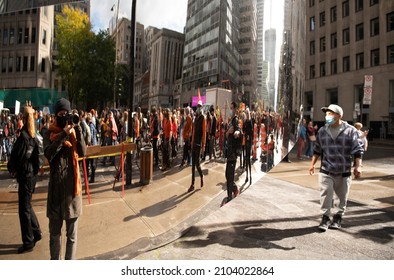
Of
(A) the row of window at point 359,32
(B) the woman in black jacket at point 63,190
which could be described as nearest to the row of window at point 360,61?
(A) the row of window at point 359,32

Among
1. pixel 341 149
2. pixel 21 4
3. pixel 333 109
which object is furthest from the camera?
pixel 341 149

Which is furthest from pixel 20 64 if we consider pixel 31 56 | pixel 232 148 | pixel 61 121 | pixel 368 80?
pixel 368 80

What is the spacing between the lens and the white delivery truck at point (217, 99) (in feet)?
3.17

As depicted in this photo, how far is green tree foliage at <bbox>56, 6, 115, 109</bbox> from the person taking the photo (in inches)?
36.1

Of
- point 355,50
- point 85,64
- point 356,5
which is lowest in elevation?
point 85,64

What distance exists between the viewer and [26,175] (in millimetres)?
938

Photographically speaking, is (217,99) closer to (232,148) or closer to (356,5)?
(232,148)

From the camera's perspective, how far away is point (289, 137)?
126 centimetres

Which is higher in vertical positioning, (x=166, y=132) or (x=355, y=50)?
(x=355, y=50)

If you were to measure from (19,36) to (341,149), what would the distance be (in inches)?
113

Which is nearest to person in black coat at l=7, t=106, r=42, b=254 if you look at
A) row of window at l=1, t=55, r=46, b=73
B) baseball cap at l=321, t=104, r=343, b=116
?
row of window at l=1, t=55, r=46, b=73

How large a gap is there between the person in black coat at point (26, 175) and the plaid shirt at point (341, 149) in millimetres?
2531
